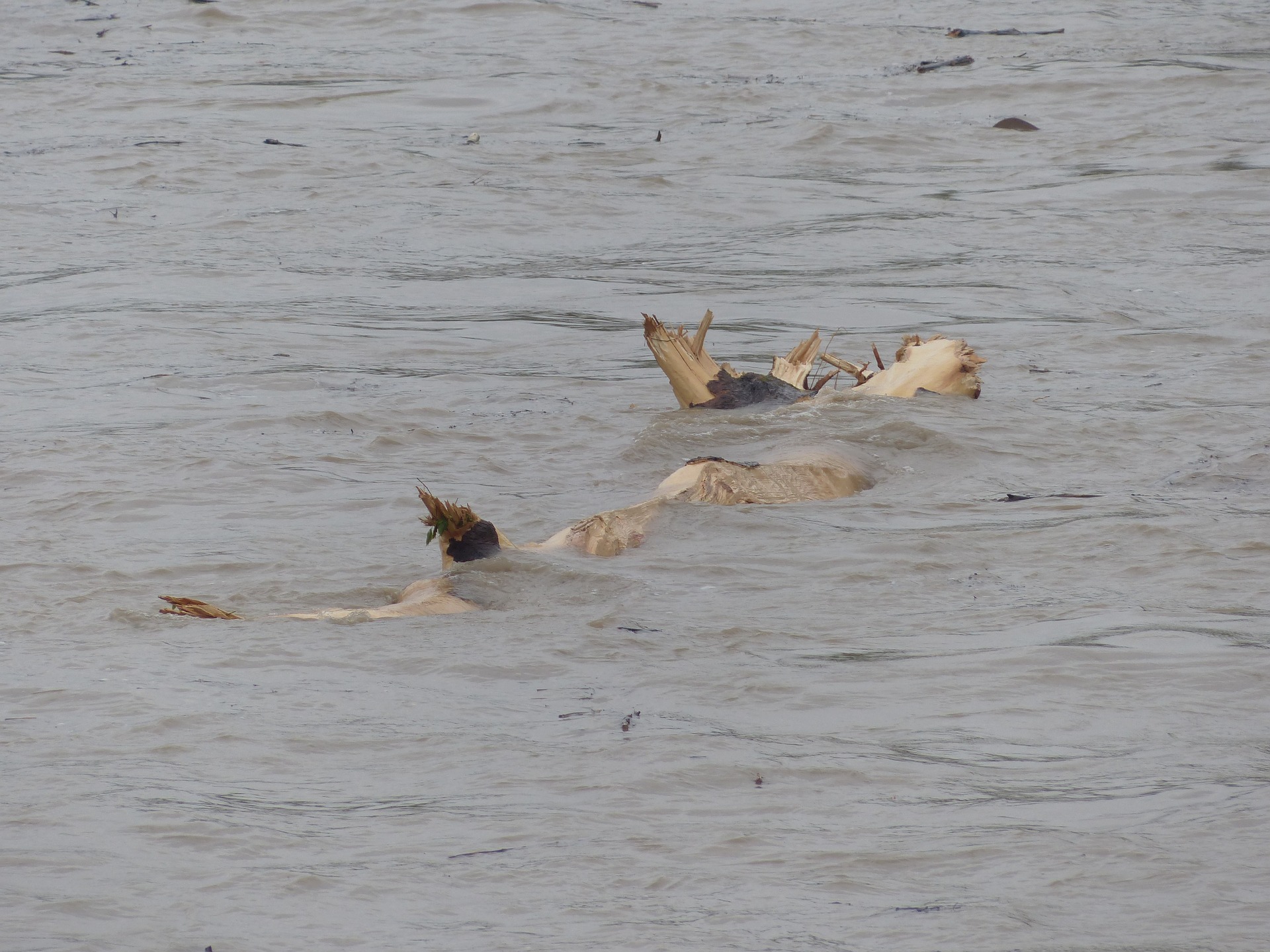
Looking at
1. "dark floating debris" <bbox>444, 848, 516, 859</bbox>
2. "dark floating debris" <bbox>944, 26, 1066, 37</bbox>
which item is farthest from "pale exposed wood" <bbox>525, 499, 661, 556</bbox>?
"dark floating debris" <bbox>944, 26, 1066, 37</bbox>

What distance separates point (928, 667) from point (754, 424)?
281 cm

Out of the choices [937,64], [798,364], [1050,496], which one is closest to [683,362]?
[798,364]

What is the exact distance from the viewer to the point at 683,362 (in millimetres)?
6980

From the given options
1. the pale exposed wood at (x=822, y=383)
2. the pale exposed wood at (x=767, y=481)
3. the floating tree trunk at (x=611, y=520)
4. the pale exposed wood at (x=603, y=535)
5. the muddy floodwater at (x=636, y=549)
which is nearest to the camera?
the muddy floodwater at (x=636, y=549)

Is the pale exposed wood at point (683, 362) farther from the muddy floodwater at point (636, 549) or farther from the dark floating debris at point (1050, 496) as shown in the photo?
the dark floating debris at point (1050, 496)

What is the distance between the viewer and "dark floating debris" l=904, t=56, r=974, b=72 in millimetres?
15062

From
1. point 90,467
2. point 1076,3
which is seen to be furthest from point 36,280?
point 1076,3

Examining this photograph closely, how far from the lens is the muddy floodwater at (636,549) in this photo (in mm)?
2969

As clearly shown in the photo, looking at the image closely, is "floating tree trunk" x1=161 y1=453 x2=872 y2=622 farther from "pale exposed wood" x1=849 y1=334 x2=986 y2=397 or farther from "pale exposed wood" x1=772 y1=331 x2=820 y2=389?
"pale exposed wood" x1=772 y1=331 x2=820 y2=389

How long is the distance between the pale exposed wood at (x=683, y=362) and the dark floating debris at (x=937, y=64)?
29.3ft

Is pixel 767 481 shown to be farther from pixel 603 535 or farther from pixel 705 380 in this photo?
pixel 705 380

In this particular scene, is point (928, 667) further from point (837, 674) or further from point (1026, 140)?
point (1026, 140)

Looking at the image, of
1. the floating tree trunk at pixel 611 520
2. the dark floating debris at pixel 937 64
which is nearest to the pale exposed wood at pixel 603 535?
the floating tree trunk at pixel 611 520

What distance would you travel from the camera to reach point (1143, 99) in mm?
13656
